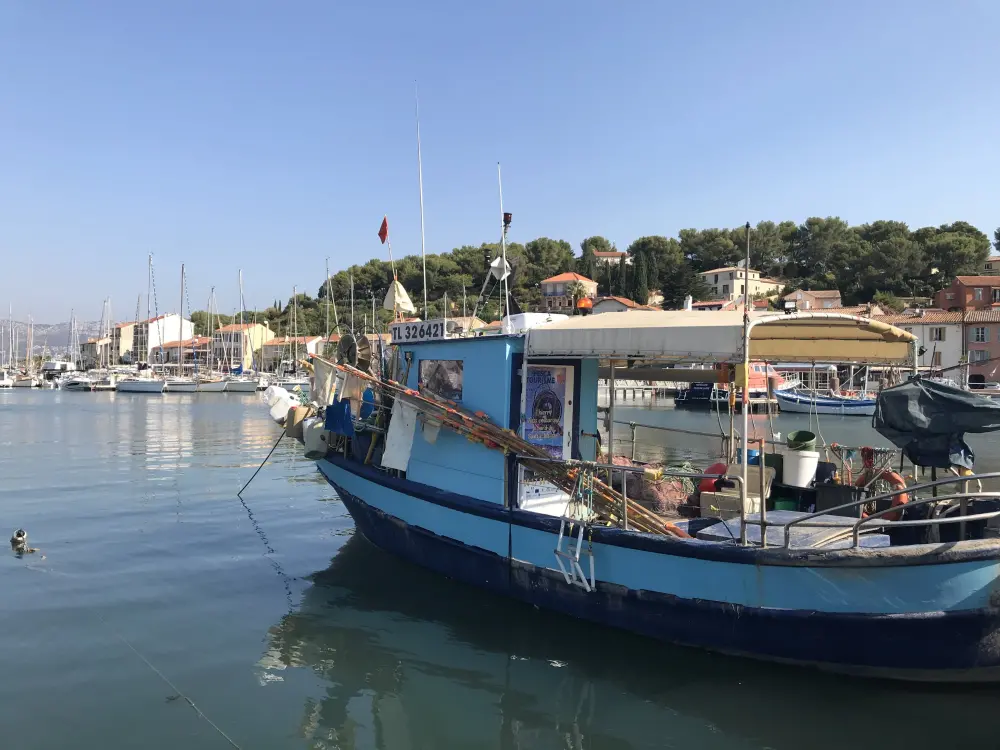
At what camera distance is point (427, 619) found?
8.27 metres

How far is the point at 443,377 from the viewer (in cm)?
916

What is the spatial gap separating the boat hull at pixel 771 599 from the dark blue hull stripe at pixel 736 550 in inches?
0.5

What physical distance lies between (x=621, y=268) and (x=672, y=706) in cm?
8527

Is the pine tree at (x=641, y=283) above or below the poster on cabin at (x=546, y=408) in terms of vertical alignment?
above

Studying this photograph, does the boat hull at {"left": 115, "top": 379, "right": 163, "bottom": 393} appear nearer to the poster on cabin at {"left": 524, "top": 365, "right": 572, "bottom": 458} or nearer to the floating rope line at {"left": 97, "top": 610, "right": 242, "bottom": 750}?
the floating rope line at {"left": 97, "top": 610, "right": 242, "bottom": 750}

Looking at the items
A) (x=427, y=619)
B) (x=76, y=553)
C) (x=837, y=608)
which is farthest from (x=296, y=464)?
(x=837, y=608)

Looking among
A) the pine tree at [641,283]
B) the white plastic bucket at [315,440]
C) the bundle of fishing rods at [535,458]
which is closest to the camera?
the bundle of fishing rods at [535,458]

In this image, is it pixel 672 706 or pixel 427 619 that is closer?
pixel 672 706

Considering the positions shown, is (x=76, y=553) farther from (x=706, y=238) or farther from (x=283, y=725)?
(x=706, y=238)

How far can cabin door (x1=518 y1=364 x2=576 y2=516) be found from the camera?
834 cm

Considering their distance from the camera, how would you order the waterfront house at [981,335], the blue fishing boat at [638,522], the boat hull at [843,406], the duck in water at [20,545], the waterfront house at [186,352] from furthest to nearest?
1. the waterfront house at [186,352]
2. the waterfront house at [981,335]
3. the boat hull at [843,406]
4. the duck in water at [20,545]
5. the blue fishing boat at [638,522]

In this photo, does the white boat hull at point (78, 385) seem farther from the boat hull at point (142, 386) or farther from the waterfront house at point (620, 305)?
the waterfront house at point (620, 305)

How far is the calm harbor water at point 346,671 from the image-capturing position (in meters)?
5.83

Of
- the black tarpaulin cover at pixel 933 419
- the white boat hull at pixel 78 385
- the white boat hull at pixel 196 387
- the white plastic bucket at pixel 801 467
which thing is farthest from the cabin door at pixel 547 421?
the white boat hull at pixel 78 385
